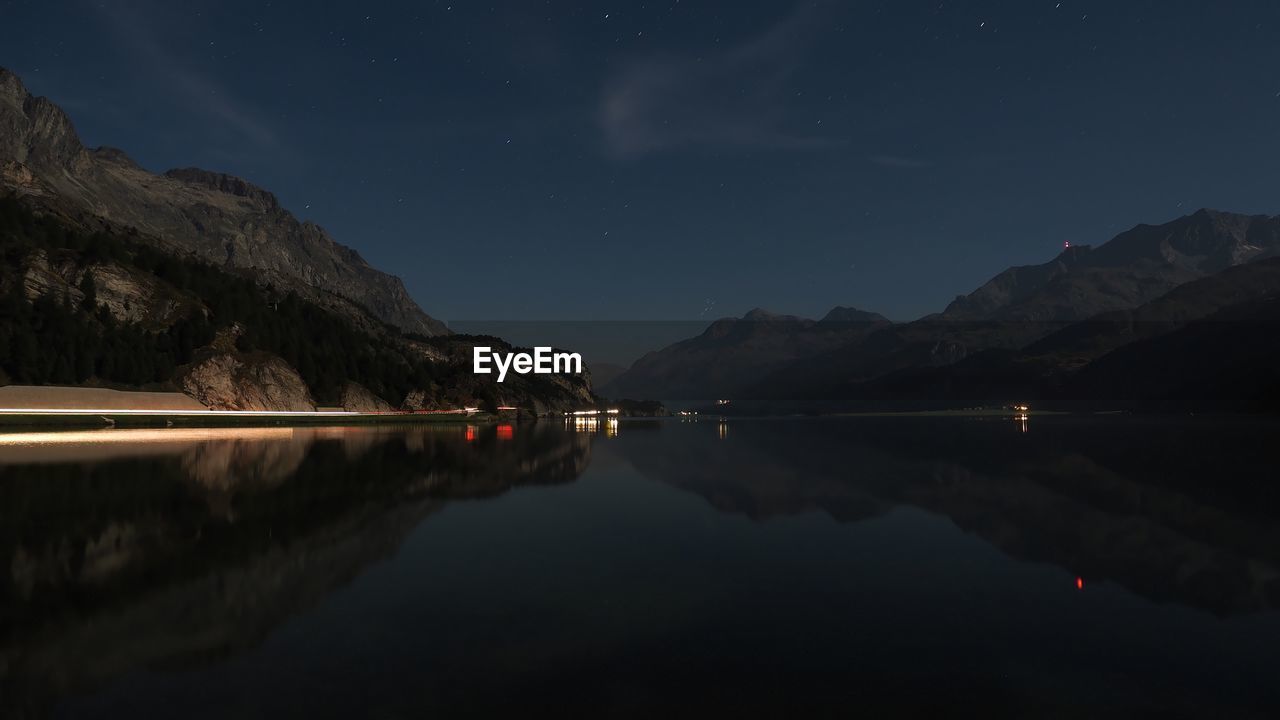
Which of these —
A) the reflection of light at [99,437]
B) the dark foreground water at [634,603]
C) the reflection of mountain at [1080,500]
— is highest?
the reflection of light at [99,437]

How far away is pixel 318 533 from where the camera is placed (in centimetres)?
2086

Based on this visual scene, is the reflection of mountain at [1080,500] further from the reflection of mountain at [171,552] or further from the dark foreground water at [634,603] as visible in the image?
the reflection of mountain at [171,552]

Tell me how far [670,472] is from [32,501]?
3083 cm

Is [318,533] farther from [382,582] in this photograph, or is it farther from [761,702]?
[761,702]

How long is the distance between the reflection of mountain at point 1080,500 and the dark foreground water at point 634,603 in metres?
0.19

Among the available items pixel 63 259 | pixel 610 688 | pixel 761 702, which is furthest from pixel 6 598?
pixel 63 259

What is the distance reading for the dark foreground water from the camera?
31.3ft

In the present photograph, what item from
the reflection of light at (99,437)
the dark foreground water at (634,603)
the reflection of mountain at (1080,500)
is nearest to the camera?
the dark foreground water at (634,603)

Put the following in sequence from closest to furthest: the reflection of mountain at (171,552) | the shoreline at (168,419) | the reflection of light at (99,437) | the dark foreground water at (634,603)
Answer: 1. the dark foreground water at (634,603)
2. the reflection of mountain at (171,552)
3. the reflection of light at (99,437)
4. the shoreline at (168,419)

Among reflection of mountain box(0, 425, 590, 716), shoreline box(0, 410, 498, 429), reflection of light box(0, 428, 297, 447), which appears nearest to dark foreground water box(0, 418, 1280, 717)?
reflection of mountain box(0, 425, 590, 716)

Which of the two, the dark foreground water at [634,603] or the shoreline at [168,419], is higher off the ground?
the shoreline at [168,419]

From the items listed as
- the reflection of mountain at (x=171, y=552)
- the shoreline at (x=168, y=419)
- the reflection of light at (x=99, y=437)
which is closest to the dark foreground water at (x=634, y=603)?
the reflection of mountain at (x=171, y=552)

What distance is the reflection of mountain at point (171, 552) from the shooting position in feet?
36.6

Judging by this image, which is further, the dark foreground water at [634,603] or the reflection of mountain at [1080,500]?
the reflection of mountain at [1080,500]
